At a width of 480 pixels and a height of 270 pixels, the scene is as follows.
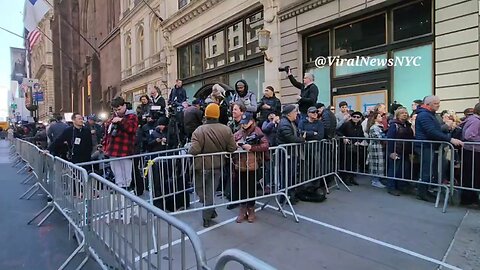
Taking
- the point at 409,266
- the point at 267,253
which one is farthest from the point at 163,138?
the point at 409,266

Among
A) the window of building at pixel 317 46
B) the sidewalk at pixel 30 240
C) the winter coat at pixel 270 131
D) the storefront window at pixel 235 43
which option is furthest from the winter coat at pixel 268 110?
→ the storefront window at pixel 235 43

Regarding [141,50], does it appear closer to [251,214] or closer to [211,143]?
[211,143]

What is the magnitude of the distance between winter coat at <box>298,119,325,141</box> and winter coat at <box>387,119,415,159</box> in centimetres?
146

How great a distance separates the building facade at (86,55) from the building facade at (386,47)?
23.4 meters

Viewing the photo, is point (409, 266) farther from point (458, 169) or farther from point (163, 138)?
point (163, 138)

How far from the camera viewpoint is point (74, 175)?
4809mm

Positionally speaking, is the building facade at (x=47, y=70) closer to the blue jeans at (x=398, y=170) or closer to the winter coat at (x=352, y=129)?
the winter coat at (x=352, y=129)

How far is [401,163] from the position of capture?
6961 millimetres

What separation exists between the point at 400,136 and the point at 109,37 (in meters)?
33.4

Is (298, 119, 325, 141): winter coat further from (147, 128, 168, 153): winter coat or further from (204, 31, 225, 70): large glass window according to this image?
(204, 31, 225, 70): large glass window

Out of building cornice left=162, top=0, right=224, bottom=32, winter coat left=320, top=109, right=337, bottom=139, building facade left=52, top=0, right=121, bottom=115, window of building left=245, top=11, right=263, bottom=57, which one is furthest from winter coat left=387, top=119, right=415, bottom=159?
building facade left=52, top=0, right=121, bottom=115

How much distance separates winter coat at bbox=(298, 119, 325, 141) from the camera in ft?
22.3

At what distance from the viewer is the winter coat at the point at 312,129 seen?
268 inches

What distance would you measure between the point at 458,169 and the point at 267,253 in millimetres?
4253
